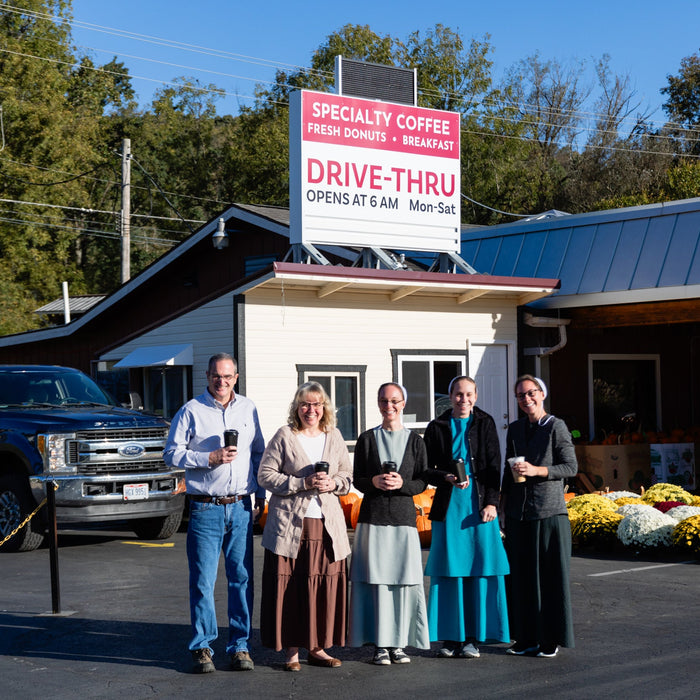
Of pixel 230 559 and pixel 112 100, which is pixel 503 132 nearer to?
pixel 112 100

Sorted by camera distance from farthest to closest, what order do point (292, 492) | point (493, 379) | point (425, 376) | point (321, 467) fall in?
point (493, 379)
point (425, 376)
point (292, 492)
point (321, 467)

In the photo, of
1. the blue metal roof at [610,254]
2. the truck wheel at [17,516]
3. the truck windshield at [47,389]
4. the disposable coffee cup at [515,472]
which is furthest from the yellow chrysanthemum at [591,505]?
the truck wheel at [17,516]

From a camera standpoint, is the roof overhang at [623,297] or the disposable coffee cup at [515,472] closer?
the disposable coffee cup at [515,472]

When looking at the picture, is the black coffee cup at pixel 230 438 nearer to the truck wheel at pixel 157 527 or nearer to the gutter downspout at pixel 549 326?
the truck wheel at pixel 157 527

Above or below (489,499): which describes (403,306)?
above

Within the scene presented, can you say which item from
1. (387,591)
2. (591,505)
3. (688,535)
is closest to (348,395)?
(591,505)

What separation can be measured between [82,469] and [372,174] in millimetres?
6810

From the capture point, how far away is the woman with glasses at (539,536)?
714cm

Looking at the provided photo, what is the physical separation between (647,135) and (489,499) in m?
45.7

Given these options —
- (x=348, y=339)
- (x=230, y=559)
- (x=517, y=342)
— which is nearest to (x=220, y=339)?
(x=348, y=339)

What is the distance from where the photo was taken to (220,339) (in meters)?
14.8

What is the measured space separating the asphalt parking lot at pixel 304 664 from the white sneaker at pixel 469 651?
72 mm

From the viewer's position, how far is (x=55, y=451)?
12250 mm

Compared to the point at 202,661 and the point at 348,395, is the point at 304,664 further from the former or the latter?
the point at 348,395
